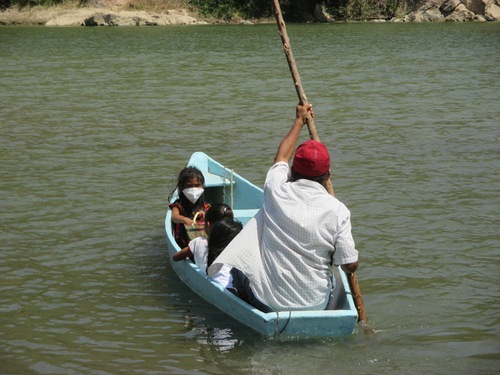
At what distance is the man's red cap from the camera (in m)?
3.20

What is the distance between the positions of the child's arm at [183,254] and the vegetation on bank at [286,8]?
132ft

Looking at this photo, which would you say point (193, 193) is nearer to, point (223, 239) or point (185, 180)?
point (185, 180)

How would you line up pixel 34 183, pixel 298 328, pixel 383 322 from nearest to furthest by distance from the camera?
pixel 298 328
pixel 383 322
pixel 34 183

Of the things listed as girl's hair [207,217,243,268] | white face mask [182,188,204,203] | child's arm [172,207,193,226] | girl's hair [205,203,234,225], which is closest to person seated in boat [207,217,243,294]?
girl's hair [207,217,243,268]

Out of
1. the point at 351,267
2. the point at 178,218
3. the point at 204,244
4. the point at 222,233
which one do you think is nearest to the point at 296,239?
the point at 351,267

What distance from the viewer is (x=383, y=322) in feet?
13.6

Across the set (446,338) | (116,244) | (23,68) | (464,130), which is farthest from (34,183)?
(23,68)

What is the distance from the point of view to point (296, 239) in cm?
326

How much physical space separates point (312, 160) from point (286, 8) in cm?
4395

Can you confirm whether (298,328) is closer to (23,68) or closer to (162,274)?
(162,274)

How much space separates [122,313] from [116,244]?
139 cm

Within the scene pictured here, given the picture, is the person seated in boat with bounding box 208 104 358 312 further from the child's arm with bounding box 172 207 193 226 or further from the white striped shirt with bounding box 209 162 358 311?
the child's arm with bounding box 172 207 193 226

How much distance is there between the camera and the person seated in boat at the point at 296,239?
3207 mm

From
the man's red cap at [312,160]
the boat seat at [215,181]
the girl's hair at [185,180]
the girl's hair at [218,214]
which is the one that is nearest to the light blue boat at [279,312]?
the girl's hair at [185,180]
